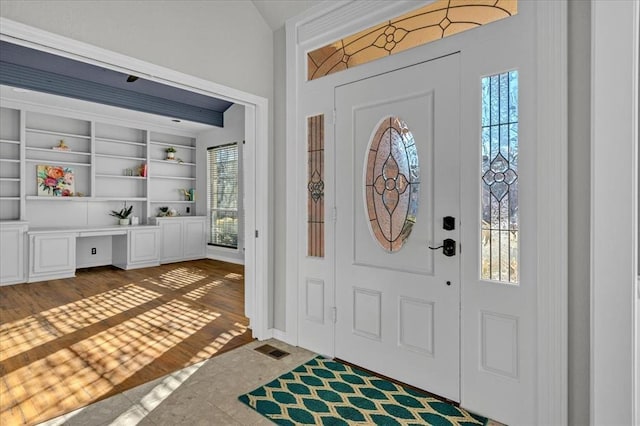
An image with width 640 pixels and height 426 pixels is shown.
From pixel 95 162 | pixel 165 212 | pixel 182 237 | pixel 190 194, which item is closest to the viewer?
pixel 95 162

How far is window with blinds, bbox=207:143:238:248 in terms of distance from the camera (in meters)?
7.48

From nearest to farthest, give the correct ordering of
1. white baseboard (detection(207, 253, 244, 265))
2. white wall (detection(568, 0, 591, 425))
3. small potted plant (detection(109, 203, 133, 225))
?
white wall (detection(568, 0, 591, 425)), small potted plant (detection(109, 203, 133, 225)), white baseboard (detection(207, 253, 244, 265))

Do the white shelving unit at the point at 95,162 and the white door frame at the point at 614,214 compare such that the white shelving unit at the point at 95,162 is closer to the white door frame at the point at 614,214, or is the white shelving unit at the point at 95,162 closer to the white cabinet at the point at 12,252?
the white cabinet at the point at 12,252

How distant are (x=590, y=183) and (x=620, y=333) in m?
0.68

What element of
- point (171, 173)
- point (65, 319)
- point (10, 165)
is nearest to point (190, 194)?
point (171, 173)

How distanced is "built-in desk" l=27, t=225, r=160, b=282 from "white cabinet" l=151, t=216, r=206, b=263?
0.71ft

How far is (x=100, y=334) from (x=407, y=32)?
3711 mm

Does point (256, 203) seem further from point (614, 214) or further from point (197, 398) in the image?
point (614, 214)

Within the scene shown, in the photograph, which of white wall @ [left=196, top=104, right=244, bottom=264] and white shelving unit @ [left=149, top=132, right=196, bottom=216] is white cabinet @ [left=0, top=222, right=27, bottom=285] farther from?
white wall @ [left=196, top=104, right=244, bottom=264]

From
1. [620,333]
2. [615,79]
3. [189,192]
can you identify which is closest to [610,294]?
[620,333]

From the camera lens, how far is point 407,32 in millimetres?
2480

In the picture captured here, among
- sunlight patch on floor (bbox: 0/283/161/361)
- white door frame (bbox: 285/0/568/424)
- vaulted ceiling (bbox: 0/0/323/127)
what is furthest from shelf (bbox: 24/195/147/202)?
white door frame (bbox: 285/0/568/424)

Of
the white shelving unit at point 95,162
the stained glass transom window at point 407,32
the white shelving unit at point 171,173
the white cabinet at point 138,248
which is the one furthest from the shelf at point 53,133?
the stained glass transom window at point 407,32

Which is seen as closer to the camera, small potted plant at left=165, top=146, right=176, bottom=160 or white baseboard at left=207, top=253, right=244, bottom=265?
white baseboard at left=207, top=253, right=244, bottom=265
